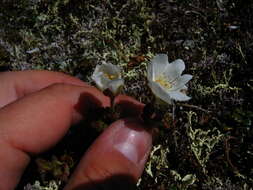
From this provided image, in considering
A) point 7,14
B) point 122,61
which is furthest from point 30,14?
point 122,61

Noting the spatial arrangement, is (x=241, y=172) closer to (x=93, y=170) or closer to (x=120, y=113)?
(x=120, y=113)

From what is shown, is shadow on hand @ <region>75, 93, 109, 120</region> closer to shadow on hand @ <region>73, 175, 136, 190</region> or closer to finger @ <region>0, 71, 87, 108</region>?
finger @ <region>0, 71, 87, 108</region>

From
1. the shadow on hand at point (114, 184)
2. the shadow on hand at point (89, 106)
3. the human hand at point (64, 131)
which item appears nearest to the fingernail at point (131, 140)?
the human hand at point (64, 131)

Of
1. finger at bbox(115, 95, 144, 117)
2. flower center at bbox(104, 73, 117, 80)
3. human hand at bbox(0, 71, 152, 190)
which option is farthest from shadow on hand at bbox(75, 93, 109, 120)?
flower center at bbox(104, 73, 117, 80)

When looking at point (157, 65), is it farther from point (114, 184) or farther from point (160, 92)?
point (114, 184)

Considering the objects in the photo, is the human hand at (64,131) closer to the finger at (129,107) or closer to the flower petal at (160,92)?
the finger at (129,107)

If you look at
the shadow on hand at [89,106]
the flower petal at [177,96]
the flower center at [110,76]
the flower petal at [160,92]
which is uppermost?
the flower petal at [160,92]

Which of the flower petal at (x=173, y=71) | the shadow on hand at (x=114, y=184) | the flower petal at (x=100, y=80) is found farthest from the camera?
the flower petal at (x=173, y=71)
